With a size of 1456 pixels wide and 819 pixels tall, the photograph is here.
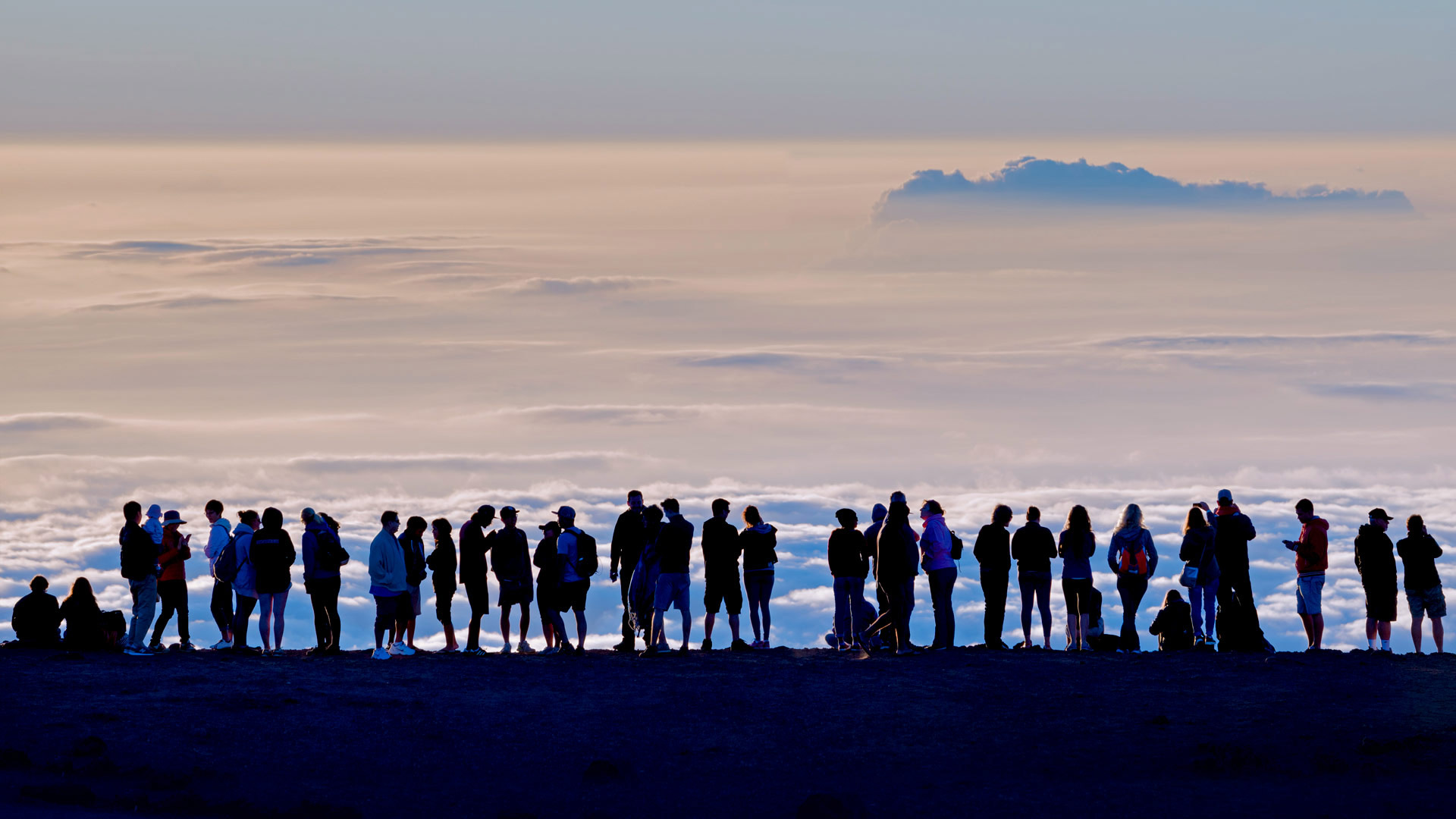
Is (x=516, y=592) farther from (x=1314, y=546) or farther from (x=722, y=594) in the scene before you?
(x=1314, y=546)

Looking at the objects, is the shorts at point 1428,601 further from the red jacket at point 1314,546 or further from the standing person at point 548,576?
the standing person at point 548,576

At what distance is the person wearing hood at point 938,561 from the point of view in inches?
927

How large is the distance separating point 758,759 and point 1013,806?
3.33 meters

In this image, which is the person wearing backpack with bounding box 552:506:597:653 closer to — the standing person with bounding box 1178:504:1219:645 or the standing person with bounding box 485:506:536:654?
the standing person with bounding box 485:506:536:654

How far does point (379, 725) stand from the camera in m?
19.3

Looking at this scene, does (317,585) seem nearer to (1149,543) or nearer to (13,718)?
(13,718)

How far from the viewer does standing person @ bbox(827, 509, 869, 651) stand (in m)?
23.9

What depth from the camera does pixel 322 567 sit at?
23641mm

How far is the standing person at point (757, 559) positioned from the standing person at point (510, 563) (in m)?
3.30

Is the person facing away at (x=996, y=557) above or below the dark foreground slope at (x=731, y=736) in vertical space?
above

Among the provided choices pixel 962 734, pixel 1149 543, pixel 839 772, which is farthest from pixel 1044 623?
pixel 839 772

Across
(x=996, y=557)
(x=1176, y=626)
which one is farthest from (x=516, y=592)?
(x=1176, y=626)

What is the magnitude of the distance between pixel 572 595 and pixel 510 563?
1062mm

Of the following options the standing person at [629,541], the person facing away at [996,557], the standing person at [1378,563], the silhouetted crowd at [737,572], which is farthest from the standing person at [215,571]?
the standing person at [1378,563]
